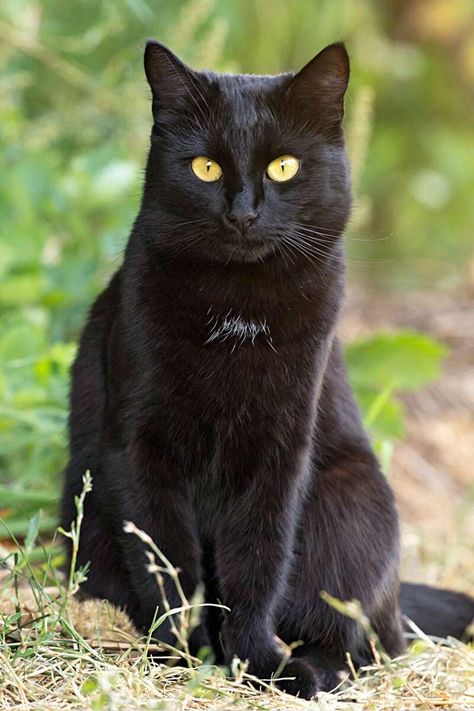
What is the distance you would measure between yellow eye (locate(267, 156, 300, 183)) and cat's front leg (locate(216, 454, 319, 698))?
1.71 feet

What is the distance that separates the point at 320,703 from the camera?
1722mm

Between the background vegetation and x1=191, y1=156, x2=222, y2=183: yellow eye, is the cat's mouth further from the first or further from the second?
the background vegetation

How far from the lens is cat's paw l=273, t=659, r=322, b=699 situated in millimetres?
1918

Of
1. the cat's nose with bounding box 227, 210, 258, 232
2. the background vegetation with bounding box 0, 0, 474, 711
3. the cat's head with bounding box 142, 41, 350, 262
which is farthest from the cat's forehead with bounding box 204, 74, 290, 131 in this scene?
the background vegetation with bounding box 0, 0, 474, 711

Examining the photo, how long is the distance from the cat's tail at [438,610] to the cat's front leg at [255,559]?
485 mm

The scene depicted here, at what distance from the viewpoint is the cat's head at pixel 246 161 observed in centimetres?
191

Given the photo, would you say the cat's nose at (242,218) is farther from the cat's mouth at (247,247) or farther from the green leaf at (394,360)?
the green leaf at (394,360)

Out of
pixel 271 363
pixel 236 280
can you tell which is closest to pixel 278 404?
pixel 271 363

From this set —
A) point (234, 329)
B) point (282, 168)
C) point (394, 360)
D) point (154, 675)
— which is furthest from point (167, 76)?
point (394, 360)

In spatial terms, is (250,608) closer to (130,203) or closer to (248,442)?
(248,442)

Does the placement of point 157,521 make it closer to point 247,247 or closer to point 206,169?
point 247,247

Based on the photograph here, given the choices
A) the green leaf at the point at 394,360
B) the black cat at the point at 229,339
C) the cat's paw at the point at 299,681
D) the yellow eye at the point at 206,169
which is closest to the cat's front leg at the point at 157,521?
the black cat at the point at 229,339

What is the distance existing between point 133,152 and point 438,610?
2.50m

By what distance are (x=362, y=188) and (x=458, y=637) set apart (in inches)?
153
